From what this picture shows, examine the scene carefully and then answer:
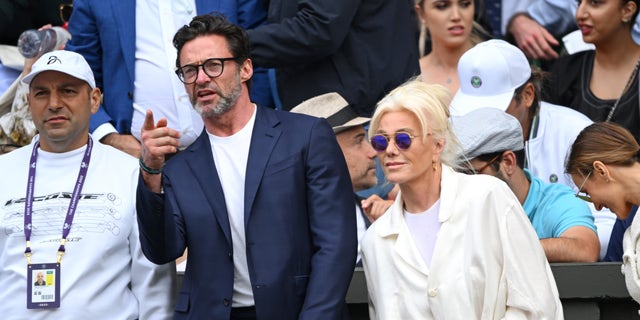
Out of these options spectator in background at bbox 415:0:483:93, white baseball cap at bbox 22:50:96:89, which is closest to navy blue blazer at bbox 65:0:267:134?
white baseball cap at bbox 22:50:96:89

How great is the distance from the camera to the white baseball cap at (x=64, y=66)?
21.1ft

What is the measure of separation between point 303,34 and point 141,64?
0.96 m

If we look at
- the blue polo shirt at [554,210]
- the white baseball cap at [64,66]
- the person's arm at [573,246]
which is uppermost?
the white baseball cap at [64,66]

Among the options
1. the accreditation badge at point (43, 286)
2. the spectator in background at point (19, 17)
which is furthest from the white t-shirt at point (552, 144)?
the spectator in background at point (19, 17)

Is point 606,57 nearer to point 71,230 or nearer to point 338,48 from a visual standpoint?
point 338,48

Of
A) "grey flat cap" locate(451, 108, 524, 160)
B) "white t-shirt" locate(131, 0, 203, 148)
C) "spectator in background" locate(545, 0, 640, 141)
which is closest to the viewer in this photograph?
"grey flat cap" locate(451, 108, 524, 160)

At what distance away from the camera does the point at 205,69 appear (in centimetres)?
592

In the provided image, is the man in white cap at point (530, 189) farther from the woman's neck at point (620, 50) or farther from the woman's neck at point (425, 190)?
the woman's neck at point (620, 50)

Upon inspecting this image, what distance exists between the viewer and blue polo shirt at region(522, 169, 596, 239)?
21.5 feet

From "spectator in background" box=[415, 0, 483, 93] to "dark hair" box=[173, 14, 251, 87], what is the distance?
7.83 ft

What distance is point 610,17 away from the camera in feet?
26.3

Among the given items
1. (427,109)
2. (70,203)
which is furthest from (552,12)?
(70,203)

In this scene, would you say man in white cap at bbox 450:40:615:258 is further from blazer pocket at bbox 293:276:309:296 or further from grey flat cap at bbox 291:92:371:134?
blazer pocket at bbox 293:276:309:296

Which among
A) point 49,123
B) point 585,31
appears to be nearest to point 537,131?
point 585,31
